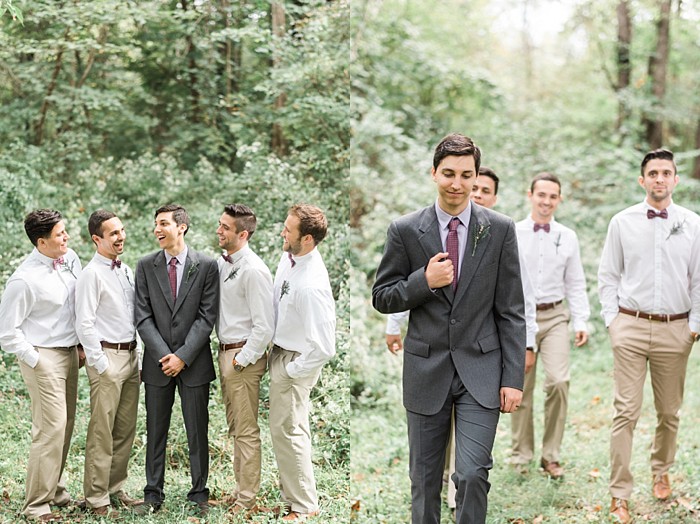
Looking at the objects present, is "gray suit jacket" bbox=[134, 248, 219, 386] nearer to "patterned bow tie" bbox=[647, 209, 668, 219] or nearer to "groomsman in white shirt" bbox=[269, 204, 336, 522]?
"groomsman in white shirt" bbox=[269, 204, 336, 522]

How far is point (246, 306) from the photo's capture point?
4.22m

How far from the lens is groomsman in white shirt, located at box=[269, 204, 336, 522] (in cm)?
411

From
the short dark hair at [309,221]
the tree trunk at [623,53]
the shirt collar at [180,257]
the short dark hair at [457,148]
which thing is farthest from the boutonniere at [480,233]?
the tree trunk at [623,53]

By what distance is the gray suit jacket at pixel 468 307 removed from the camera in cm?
327

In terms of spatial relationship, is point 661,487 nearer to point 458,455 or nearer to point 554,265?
point 554,265

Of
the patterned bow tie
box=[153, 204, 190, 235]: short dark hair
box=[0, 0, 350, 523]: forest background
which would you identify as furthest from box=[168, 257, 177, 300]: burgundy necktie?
the patterned bow tie

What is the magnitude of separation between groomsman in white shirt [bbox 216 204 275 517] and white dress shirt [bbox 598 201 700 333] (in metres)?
2.03

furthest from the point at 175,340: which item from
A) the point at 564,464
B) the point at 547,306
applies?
the point at 564,464

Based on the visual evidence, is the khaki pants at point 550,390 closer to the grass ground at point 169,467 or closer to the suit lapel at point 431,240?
the grass ground at point 169,467

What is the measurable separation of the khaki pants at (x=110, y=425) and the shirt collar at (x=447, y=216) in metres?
1.90

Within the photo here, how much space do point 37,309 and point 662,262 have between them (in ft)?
11.1

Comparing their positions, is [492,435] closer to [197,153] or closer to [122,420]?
[122,420]

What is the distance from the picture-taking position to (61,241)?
415cm

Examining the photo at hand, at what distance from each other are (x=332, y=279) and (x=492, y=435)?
210 centimetres
